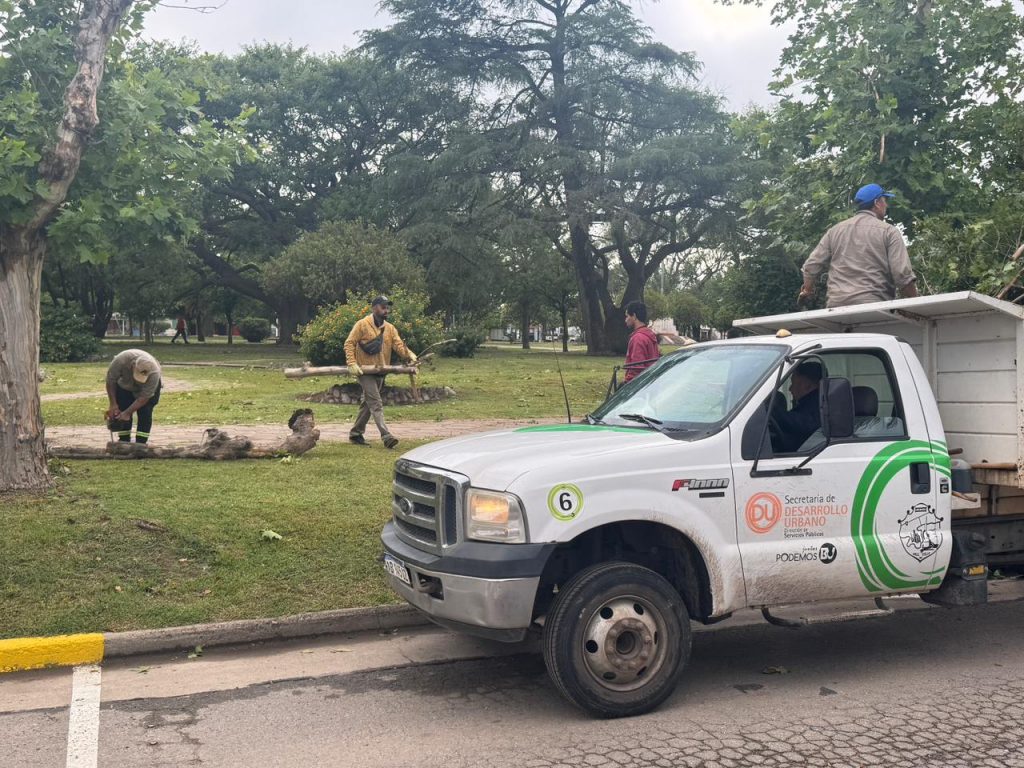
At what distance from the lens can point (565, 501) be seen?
4.96 metres

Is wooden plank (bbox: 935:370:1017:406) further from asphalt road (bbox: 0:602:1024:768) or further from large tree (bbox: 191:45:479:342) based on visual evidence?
large tree (bbox: 191:45:479:342)

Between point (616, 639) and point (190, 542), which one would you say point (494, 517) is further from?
point (190, 542)

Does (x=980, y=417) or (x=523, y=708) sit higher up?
(x=980, y=417)

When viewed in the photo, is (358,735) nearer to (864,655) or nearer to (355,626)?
(355,626)

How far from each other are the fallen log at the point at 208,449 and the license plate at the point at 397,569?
5.95 meters

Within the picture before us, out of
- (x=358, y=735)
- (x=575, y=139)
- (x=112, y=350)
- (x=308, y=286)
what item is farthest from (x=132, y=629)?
(x=112, y=350)

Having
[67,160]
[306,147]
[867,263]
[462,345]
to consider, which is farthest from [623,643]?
[306,147]

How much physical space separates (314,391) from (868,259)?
48.7 ft

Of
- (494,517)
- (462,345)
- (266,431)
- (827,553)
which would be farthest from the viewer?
(462,345)

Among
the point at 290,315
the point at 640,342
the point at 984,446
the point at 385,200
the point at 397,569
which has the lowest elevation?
the point at 397,569

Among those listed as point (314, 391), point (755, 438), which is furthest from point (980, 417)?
point (314, 391)

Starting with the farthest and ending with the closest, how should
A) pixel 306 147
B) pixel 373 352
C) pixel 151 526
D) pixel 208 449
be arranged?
pixel 306 147, pixel 373 352, pixel 208 449, pixel 151 526

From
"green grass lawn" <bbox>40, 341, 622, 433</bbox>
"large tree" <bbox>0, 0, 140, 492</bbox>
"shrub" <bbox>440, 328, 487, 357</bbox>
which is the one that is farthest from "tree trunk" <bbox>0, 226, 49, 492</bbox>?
"shrub" <bbox>440, 328, 487, 357</bbox>

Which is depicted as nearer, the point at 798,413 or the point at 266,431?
the point at 798,413
